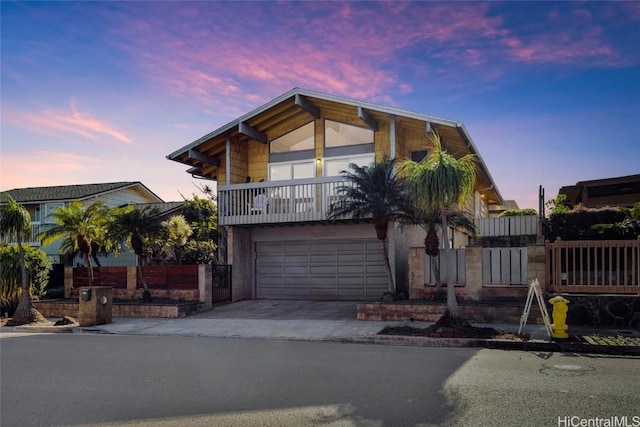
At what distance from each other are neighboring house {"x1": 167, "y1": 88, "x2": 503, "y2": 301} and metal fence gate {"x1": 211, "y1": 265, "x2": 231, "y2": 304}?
0.92 ft

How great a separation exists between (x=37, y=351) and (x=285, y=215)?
9309 mm

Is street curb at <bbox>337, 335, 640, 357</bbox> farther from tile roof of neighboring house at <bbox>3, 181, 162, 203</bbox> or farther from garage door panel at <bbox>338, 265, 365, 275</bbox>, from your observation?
tile roof of neighboring house at <bbox>3, 181, 162, 203</bbox>

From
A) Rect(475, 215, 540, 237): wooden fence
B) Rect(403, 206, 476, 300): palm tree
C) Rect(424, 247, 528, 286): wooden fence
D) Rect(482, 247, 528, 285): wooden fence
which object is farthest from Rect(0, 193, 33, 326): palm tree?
Rect(475, 215, 540, 237): wooden fence

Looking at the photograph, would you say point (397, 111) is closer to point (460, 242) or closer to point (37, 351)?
point (460, 242)

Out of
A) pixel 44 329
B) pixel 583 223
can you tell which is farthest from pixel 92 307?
pixel 583 223

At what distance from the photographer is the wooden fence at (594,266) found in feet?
40.6

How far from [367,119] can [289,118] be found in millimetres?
3547

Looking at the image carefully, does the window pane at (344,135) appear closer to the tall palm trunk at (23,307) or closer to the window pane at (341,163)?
the window pane at (341,163)

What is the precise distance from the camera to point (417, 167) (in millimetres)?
11445

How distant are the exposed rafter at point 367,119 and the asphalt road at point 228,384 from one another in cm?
909

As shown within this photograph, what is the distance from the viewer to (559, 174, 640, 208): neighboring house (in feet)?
65.8

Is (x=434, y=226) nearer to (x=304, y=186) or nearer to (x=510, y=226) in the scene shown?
(x=304, y=186)

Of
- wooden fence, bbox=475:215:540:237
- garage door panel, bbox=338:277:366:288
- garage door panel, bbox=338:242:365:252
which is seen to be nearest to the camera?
garage door panel, bbox=338:277:366:288

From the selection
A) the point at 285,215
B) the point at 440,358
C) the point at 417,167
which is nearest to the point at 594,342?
the point at 440,358
